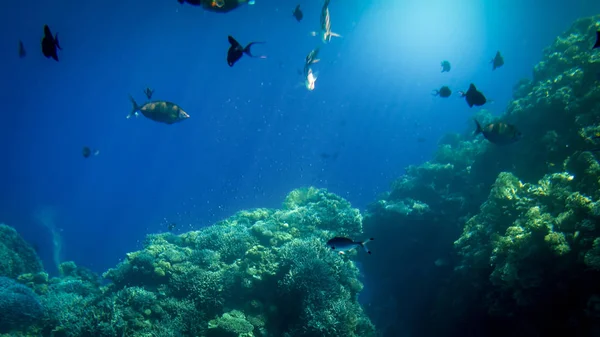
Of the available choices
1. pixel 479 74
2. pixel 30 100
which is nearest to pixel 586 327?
pixel 30 100

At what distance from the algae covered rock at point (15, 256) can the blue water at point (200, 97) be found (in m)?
13.1

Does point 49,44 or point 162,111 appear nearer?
point 49,44

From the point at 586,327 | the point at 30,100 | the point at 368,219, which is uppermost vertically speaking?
the point at 30,100

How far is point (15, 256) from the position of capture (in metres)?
13.5

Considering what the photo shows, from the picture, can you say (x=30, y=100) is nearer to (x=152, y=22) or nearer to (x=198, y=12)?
(x=152, y=22)

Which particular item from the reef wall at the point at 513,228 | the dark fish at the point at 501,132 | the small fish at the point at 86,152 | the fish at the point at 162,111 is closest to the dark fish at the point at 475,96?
the dark fish at the point at 501,132

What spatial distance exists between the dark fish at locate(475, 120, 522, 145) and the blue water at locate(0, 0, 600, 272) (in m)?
28.0

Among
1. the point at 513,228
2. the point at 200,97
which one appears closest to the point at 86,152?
the point at 513,228

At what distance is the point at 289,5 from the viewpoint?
29.2 meters

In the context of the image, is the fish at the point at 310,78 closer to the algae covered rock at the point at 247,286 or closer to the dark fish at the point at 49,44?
the dark fish at the point at 49,44

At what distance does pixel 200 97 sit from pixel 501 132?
2270 inches

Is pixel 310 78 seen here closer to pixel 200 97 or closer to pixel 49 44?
pixel 49 44

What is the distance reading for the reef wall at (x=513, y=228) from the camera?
5.48 metres

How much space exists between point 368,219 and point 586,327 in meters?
9.08
